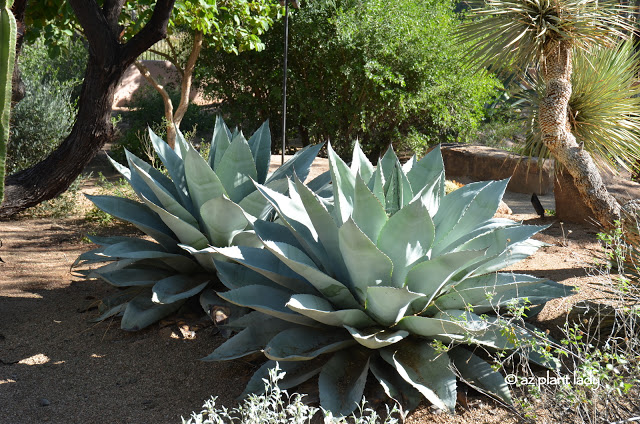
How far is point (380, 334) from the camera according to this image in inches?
108

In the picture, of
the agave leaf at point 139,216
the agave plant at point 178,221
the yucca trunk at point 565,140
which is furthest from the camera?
the yucca trunk at point 565,140

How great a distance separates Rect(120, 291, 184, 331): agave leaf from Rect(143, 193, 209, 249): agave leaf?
1.21ft

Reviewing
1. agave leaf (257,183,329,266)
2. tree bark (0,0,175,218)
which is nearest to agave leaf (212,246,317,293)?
agave leaf (257,183,329,266)

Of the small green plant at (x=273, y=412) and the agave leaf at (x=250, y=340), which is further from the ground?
the small green plant at (x=273, y=412)

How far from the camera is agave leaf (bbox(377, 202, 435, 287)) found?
8.57ft

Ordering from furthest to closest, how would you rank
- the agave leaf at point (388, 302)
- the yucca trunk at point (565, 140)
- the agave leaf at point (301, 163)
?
the yucca trunk at point (565, 140) < the agave leaf at point (301, 163) < the agave leaf at point (388, 302)

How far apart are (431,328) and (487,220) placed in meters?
0.70

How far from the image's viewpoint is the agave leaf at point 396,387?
262 centimetres

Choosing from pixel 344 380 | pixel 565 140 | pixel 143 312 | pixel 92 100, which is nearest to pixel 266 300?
pixel 344 380

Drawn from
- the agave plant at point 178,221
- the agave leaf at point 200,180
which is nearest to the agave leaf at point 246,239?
the agave plant at point 178,221

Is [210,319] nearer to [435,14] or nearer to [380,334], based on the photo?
[380,334]

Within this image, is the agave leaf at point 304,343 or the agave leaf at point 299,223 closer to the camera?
the agave leaf at point 304,343

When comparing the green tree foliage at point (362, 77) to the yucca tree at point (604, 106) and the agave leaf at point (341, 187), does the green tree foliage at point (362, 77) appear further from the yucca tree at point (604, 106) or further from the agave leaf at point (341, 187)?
the agave leaf at point (341, 187)

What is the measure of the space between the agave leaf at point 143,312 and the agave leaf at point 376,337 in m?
1.34
